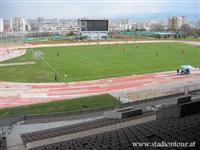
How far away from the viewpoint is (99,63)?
36.8 meters

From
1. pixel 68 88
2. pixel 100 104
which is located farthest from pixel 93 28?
pixel 100 104

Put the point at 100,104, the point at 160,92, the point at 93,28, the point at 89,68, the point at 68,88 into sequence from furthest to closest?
the point at 93,28, the point at 89,68, the point at 68,88, the point at 160,92, the point at 100,104

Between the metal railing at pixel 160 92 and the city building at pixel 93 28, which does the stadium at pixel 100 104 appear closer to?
the metal railing at pixel 160 92

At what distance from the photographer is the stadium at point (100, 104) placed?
26.0 ft

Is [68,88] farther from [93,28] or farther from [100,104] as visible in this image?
[93,28]

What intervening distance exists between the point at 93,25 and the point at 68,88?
56.3 meters

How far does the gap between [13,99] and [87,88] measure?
6366 millimetres

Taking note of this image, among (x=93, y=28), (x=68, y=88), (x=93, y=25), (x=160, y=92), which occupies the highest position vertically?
(x=93, y=25)

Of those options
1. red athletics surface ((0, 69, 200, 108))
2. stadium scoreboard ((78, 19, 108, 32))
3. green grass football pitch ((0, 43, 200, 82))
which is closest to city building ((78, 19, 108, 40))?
stadium scoreboard ((78, 19, 108, 32))

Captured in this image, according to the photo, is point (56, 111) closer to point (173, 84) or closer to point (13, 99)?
point (13, 99)

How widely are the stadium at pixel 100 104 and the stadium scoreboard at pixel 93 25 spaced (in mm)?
38001

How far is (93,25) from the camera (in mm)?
78188

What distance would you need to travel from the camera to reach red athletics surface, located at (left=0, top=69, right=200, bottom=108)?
70.2 feet

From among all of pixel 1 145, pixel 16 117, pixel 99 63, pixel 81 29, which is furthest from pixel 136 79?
pixel 81 29
